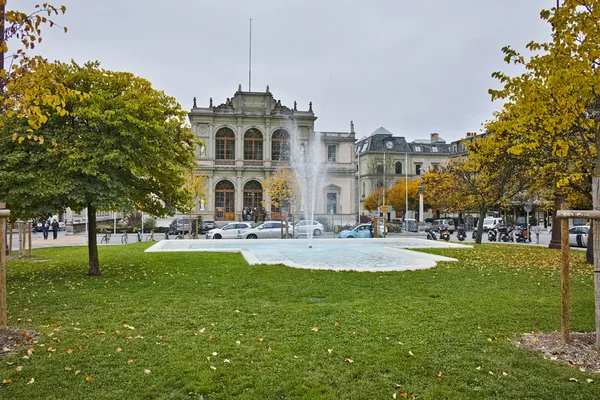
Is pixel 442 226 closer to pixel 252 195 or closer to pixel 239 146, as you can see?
pixel 252 195

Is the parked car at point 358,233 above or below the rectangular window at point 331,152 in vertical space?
below

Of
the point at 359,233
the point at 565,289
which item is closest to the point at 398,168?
the point at 359,233

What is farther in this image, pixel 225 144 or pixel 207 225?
pixel 225 144

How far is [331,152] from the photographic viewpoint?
59.5 m

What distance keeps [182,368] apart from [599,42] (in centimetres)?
794

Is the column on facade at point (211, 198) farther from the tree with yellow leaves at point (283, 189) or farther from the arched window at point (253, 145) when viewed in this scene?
the tree with yellow leaves at point (283, 189)

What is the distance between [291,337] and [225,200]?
48.9 meters

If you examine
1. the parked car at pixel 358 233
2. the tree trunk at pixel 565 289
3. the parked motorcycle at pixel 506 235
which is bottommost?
the parked motorcycle at pixel 506 235

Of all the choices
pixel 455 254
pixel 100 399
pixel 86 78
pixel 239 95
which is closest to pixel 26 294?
pixel 86 78

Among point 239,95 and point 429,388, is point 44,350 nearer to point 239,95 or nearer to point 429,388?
point 429,388

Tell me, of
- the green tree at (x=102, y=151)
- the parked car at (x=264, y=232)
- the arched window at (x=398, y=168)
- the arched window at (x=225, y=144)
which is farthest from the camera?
the arched window at (x=398, y=168)

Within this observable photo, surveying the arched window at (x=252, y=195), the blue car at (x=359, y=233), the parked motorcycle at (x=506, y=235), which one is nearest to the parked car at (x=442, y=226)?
the parked motorcycle at (x=506, y=235)

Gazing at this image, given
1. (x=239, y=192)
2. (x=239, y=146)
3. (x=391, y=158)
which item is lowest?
(x=239, y=192)

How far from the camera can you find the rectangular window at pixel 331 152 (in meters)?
59.4
